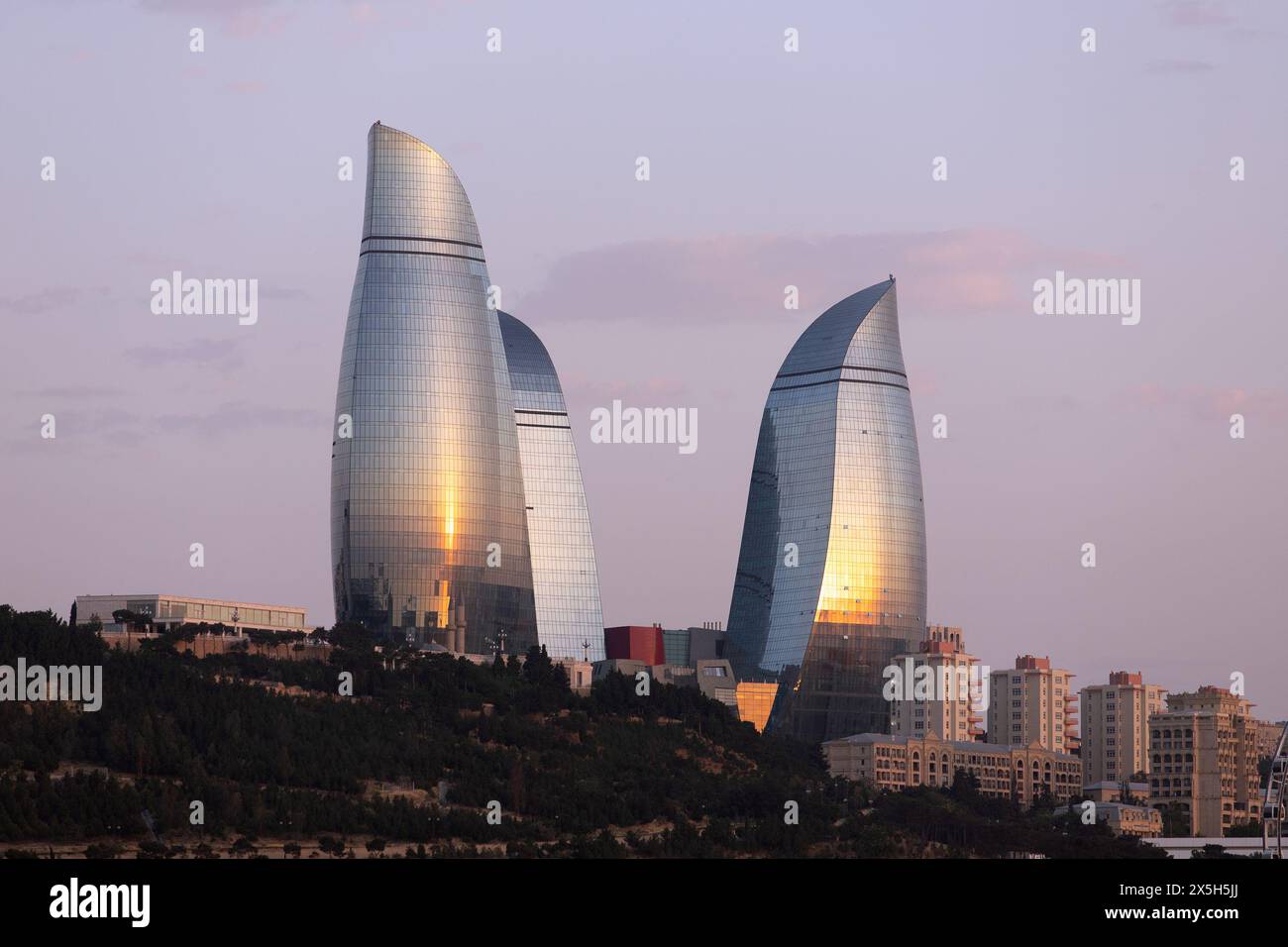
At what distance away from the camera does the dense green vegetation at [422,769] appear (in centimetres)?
13438

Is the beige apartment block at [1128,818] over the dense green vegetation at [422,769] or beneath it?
beneath

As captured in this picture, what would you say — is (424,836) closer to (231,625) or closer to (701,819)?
(701,819)

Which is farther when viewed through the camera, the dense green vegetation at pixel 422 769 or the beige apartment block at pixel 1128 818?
the beige apartment block at pixel 1128 818

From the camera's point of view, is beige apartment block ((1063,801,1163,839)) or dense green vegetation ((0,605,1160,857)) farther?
beige apartment block ((1063,801,1163,839))

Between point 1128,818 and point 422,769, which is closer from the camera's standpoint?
point 422,769

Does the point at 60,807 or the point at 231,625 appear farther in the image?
the point at 231,625

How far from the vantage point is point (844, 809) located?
6457 inches

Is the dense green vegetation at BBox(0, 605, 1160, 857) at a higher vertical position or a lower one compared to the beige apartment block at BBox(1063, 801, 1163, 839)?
higher

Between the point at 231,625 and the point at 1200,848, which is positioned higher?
the point at 231,625

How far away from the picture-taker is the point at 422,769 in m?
149

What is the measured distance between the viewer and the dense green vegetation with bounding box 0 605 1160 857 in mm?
134375
